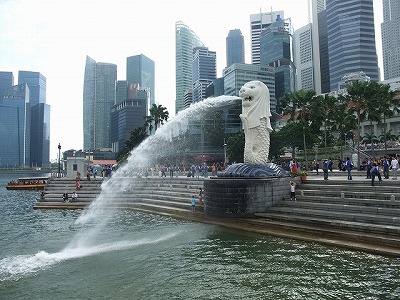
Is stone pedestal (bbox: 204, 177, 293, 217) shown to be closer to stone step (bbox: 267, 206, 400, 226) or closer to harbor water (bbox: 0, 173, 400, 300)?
stone step (bbox: 267, 206, 400, 226)

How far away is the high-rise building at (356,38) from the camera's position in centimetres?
13038

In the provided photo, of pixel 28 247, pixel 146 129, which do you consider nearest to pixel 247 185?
pixel 28 247

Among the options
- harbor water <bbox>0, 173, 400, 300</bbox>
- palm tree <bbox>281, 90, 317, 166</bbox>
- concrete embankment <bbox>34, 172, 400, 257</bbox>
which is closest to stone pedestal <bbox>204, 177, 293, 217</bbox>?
concrete embankment <bbox>34, 172, 400, 257</bbox>

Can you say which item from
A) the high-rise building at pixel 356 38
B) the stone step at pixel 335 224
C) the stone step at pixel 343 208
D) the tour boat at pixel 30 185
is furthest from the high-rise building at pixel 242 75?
the stone step at pixel 335 224

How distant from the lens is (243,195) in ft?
60.4

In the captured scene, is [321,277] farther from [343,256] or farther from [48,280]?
[48,280]

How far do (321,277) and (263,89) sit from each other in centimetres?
1346

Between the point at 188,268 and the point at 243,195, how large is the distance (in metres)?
7.91

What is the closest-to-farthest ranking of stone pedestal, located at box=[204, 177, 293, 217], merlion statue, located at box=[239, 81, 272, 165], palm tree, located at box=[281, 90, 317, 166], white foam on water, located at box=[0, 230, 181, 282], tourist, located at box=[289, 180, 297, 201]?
white foam on water, located at box=[0, 230, 181, 282] → stone pedestal, located at box=[204, 177, 293, 217] → tourist, located at box=[289, 180, 297, 201] → merlion statue, located at box=[239, 81, 272, 165] → palm tree, located at box=[281, 90, 317, 166]

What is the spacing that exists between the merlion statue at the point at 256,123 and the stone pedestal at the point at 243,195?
6.91ft

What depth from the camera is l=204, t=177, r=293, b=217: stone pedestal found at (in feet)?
60.3

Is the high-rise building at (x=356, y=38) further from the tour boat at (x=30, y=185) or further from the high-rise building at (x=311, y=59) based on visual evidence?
the tour boat at (x=30, y=185)

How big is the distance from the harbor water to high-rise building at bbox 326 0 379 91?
13408 cm

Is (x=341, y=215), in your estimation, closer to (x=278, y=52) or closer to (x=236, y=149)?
(x=236, y=149)
